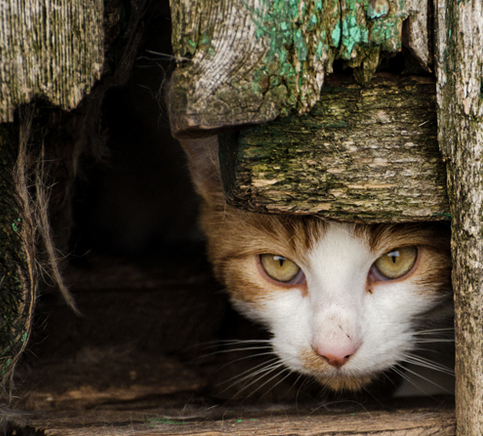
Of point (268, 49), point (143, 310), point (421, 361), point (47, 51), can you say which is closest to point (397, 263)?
point (421, 361)

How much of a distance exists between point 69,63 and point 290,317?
1.13 metres

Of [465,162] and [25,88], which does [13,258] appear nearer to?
[25,88]

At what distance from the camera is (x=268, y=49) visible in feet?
3.63

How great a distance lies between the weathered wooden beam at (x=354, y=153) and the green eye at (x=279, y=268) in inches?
23.9

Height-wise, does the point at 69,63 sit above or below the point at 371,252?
above

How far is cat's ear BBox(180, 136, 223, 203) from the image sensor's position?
6.33 ft

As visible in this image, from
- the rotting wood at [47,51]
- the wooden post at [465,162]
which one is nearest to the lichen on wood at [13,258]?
the rotting wood at [47,51]

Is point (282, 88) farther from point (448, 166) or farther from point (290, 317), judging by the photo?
point (290, 317)

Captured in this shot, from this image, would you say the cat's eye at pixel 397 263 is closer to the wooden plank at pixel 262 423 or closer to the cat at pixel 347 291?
the cat at pixel 347 291

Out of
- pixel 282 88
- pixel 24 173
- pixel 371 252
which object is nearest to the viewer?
pixel 282 88

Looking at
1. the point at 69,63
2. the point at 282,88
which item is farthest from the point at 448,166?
the point at 69,63

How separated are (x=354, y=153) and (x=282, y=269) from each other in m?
0.74

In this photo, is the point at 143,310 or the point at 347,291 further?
the point at 143,310

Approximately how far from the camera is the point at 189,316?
2350 millimetres
